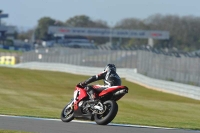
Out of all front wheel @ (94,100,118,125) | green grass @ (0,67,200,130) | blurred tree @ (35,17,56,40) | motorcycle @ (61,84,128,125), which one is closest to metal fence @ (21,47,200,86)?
green grass @ (0,67,200,130)

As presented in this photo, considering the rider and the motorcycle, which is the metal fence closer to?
the motorcycle

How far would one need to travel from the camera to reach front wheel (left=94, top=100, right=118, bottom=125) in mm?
14000

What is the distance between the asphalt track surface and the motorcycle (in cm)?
18

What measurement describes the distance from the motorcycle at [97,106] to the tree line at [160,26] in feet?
292

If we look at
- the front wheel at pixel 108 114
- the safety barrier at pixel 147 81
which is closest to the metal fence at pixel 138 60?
the safety barrier at pixel 147 81

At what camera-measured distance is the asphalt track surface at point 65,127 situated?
1348 centimetres

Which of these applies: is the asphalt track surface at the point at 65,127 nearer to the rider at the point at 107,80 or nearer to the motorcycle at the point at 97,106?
the motorcycle at the point at 97,106

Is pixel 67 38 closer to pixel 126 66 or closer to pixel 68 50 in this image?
pixel 68 50

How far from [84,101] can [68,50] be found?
55162 millimetres

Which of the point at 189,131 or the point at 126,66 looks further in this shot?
the point at 126,66

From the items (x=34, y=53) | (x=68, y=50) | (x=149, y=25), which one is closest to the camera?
(x=68, y=50)

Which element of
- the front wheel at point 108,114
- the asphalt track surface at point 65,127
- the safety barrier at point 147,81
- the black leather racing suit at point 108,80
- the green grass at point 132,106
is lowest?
the safety barrier at point 147,81

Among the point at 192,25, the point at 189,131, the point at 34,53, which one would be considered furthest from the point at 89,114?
the point at 192,25

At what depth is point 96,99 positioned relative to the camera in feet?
48.0
